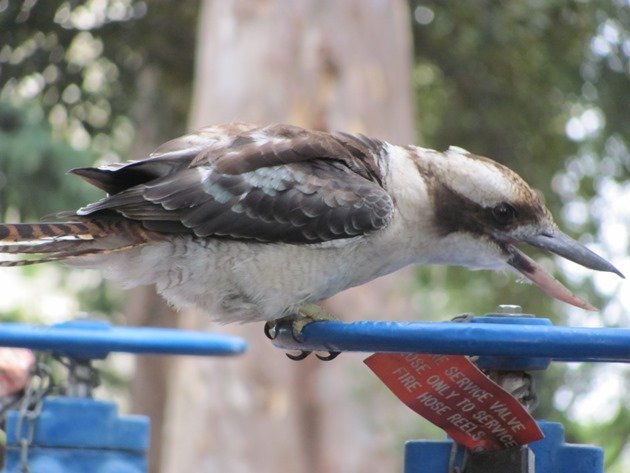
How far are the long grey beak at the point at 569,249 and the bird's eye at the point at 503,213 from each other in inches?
2.7

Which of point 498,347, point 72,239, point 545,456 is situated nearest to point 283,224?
point 72,239

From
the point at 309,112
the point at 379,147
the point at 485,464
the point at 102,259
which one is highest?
the point at 309,112

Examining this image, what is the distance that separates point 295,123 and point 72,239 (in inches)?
167

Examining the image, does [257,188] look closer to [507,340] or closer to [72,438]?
[72,438]

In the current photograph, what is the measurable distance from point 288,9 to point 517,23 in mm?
1815

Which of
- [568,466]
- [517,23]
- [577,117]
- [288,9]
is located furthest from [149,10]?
[568,466]

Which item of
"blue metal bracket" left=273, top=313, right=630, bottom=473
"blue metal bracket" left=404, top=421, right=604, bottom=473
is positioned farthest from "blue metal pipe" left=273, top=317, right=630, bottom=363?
"blue metal bracket" left=404, top=421, right=604, bottom=473

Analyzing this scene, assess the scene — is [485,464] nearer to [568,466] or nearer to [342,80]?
[568,466]

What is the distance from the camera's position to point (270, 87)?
744 centimetres

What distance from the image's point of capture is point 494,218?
3.30 m

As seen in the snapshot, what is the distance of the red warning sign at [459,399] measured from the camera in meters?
2.26

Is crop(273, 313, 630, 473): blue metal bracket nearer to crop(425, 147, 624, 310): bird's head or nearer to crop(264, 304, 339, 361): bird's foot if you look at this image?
crop(264, 304, 339, 361): bird's foot

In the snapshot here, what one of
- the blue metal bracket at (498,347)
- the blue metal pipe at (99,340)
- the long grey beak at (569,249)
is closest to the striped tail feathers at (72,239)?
the blue metal pipe at (99,340)

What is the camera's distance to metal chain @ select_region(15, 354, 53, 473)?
339 cm
